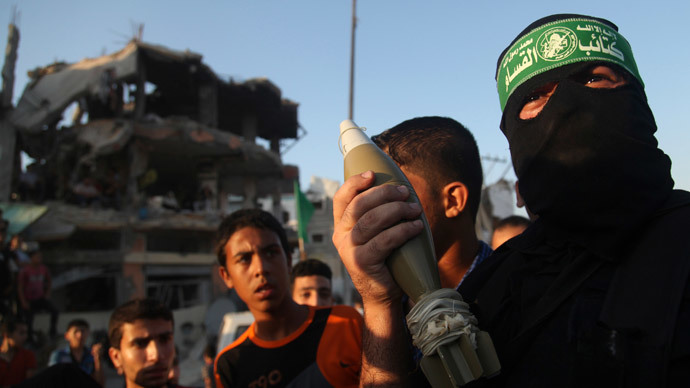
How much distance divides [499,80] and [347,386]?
1.55 m

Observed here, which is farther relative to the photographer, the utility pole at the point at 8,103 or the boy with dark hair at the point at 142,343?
the utility pole at the point at 8,103

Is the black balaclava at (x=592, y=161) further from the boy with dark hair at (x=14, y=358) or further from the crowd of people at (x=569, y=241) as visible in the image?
the boy with dark hair at (x=14, y=358)

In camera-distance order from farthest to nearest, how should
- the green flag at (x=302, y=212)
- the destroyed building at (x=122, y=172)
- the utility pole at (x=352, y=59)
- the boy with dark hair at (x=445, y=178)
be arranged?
the destroyed building at (x=122, y=172) → the utility pole at (x=352, y=59) → the green flag at (x=302, y=212) → the boy with dark hair at (x=445, y=178)

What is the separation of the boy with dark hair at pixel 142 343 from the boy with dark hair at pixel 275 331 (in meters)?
0.75

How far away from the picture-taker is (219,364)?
2363mm

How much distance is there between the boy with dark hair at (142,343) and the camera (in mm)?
2941

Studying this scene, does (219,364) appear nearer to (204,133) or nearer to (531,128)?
(531,128)

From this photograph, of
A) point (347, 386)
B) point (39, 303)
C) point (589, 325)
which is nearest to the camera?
point (589, 325)

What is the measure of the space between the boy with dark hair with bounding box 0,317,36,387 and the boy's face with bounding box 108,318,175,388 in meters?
3.45

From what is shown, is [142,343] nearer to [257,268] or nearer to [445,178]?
[257,268]

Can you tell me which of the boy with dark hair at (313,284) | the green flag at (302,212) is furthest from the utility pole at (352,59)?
the boy with dark hair at (313,284)

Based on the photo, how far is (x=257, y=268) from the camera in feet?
8.58

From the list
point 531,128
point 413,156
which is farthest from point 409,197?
point 413,156

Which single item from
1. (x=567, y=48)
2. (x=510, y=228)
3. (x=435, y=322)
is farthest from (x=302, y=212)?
(x=435, y=322)
